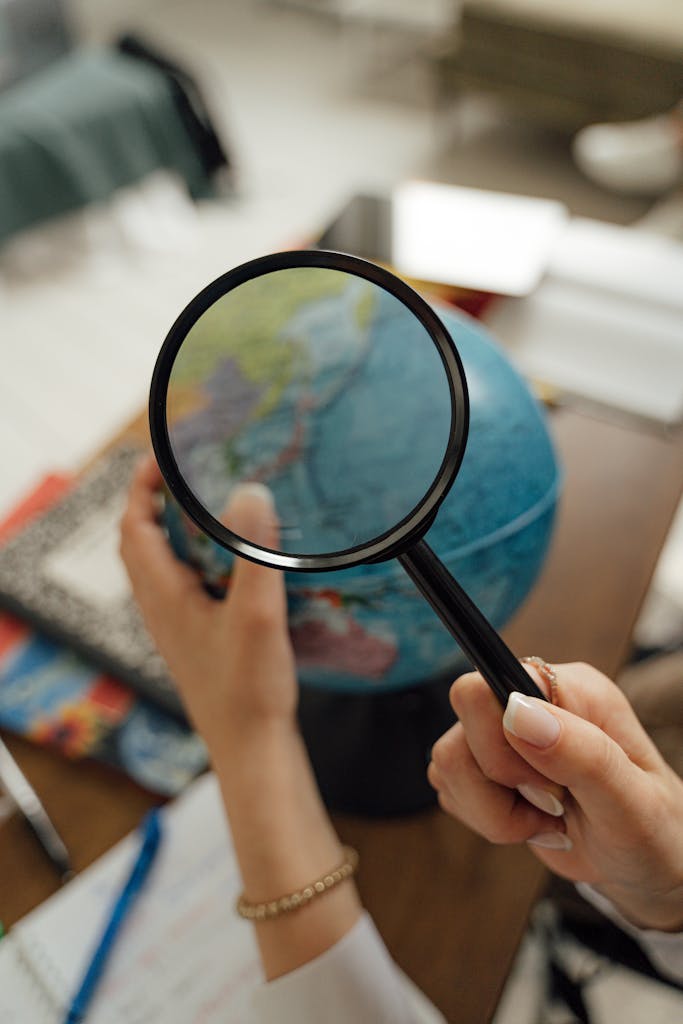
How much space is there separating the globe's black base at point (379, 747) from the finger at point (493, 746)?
24 cm

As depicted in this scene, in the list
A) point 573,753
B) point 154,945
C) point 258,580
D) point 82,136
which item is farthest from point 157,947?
point 82,136

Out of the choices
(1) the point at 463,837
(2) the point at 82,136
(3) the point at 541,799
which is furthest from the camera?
(2) the point at 82,136

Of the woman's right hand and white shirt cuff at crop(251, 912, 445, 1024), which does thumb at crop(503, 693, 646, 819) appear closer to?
the woman's right hand

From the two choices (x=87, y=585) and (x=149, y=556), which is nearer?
(x=149, y=556)

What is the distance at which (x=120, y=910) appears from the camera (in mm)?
813

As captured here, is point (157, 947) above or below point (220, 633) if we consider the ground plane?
below

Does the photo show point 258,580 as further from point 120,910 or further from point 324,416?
point 120,910

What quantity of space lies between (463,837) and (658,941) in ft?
0.72

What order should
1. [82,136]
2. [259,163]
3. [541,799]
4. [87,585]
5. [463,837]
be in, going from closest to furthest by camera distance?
[541,799], [463,837], [87,585], [82,136], [259,163]

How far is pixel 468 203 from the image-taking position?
1.65 m

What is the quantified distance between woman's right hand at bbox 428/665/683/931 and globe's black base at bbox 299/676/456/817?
0.20 metres

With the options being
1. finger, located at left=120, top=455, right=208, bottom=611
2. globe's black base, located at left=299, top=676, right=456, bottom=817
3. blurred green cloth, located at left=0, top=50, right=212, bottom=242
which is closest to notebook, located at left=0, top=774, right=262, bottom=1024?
globe's black base, located at left=299, top=676, right=456, bottom=817

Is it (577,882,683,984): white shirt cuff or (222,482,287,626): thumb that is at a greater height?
(222,482,287,626): thumb

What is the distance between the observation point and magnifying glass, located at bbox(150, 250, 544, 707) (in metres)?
0.49
